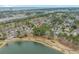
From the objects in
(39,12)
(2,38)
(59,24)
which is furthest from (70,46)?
(2,38)

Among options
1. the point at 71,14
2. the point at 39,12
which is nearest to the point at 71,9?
the point at 71,14

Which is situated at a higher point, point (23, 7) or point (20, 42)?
point (23, 7)

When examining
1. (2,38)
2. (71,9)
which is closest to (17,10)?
(2,38)

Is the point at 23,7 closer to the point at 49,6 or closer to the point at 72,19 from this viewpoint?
the point at 49,6
